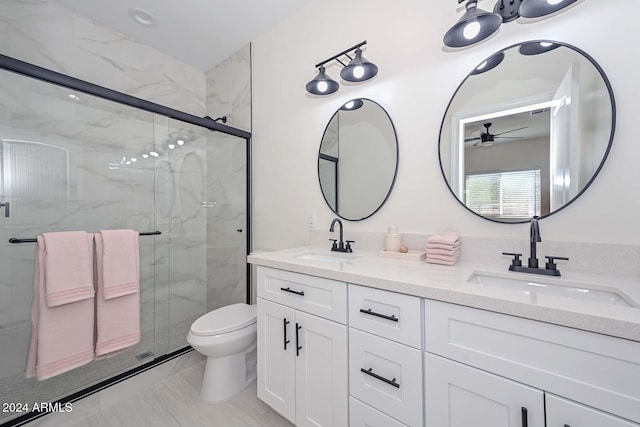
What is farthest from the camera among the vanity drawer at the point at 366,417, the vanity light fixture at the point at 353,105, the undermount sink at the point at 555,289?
the vanity light fixture at the point at 353,105

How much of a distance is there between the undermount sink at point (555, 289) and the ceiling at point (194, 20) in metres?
2.18

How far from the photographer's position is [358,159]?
1.73 metres

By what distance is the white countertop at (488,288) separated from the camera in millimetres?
624

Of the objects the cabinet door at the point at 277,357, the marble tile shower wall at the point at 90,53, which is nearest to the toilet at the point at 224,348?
the cabinet door at the point at 277,357

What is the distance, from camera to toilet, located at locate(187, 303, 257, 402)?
5.11 ft

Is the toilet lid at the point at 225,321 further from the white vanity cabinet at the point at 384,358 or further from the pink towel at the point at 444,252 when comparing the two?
the pink towel at the point at 444,252

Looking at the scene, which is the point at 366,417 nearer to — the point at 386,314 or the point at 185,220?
the point at 386,314

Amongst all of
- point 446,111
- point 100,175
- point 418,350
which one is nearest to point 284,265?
point 418,350

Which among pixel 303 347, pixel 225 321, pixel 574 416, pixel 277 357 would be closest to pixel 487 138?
pixel 574 416

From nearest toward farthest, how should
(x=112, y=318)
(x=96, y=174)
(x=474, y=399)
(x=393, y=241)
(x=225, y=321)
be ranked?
(x=474, y=399)
(x=393, y=241)
(x=112, y=318)
(x=225, y=321)
(x=96, y=174)

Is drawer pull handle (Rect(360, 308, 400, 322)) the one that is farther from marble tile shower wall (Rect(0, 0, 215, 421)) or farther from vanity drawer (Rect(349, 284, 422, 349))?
marble tile shower wall (Rect(0, 0, 215, 421))

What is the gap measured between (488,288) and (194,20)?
265 centimetres

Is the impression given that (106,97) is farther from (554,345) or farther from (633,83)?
(633,83)

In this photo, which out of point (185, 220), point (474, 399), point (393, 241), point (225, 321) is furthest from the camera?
point (185, 220)
